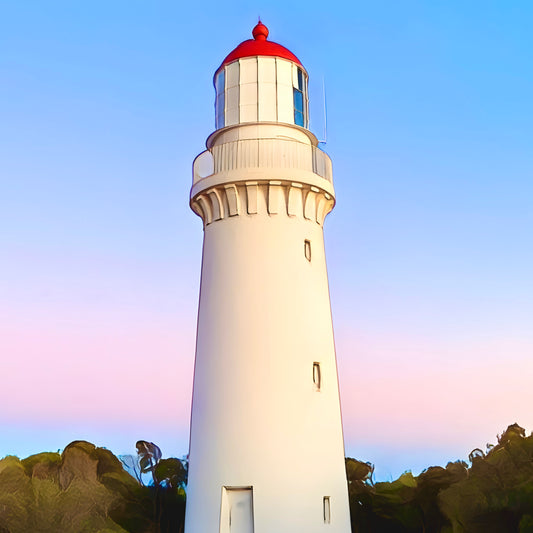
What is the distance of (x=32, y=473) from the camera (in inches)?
945

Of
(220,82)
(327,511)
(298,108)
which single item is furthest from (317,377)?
(220,82)

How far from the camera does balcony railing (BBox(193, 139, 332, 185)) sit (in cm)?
1550

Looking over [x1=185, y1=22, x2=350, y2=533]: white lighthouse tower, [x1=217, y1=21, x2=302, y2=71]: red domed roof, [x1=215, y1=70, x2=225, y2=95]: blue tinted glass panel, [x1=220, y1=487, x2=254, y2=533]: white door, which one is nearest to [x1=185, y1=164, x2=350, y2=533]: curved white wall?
[x1=185, y1=22, x2=350, y2=533]: white lighthouse tower

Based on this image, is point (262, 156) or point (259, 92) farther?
point (259, 92)

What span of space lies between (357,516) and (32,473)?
11.3m

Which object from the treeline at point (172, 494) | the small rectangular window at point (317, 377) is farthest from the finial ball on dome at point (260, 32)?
the treeline at point (172, 494)

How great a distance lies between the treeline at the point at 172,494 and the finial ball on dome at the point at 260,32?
45.5 ft

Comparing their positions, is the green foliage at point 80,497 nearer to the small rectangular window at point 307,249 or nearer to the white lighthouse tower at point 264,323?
the white lighthouse tower at point 264,323

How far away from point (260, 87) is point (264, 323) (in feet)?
18.7

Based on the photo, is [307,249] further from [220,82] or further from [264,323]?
[220,82]

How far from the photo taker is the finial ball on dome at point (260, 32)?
17.3 metres

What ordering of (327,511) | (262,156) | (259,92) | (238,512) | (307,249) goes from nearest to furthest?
(238,512) < (327,511) < (262,156) < (307,249) < (259,92)

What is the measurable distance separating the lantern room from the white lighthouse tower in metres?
0.03

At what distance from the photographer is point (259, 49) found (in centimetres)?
1669
